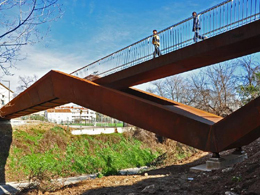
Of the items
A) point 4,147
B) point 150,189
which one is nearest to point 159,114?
point 150,189

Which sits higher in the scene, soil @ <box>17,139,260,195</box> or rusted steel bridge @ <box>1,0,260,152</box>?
rusted steel bridge @ <box>1,0,260,152</box>

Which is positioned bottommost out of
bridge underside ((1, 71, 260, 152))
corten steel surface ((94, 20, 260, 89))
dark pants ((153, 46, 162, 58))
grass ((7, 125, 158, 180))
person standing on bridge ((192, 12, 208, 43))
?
grass ((7, 125, 158, 180))

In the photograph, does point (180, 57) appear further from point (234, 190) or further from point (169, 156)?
point (169, 156)

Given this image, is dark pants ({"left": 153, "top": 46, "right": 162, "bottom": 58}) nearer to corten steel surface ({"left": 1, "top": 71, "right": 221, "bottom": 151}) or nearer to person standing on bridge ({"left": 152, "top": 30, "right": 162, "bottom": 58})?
person standing on bridge ({"left": 152, "top": 30, "right": 162, "bottom": 58})

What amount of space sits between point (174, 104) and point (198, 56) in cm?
341

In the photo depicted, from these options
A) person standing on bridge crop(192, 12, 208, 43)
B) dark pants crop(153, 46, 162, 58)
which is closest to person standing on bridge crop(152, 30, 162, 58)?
dark pants crop(153, 46, 162, 58)

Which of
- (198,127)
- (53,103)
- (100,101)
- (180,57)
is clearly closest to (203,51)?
(180,57)

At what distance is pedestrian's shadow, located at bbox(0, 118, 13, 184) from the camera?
16.4m

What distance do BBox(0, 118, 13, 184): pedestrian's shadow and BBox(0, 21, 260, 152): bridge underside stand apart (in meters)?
8.40

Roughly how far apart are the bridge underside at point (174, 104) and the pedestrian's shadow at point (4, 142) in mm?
8396

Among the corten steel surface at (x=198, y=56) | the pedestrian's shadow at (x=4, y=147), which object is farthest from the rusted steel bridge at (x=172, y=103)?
the pedestrian's shadow at (x=4, y=147)

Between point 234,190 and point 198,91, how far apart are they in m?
22.5

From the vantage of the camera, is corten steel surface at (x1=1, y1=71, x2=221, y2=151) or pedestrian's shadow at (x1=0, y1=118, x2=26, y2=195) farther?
pedestrian's shadow at (x1=0, y1=118, x2=26, y2=195)

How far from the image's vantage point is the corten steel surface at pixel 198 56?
265 inches
